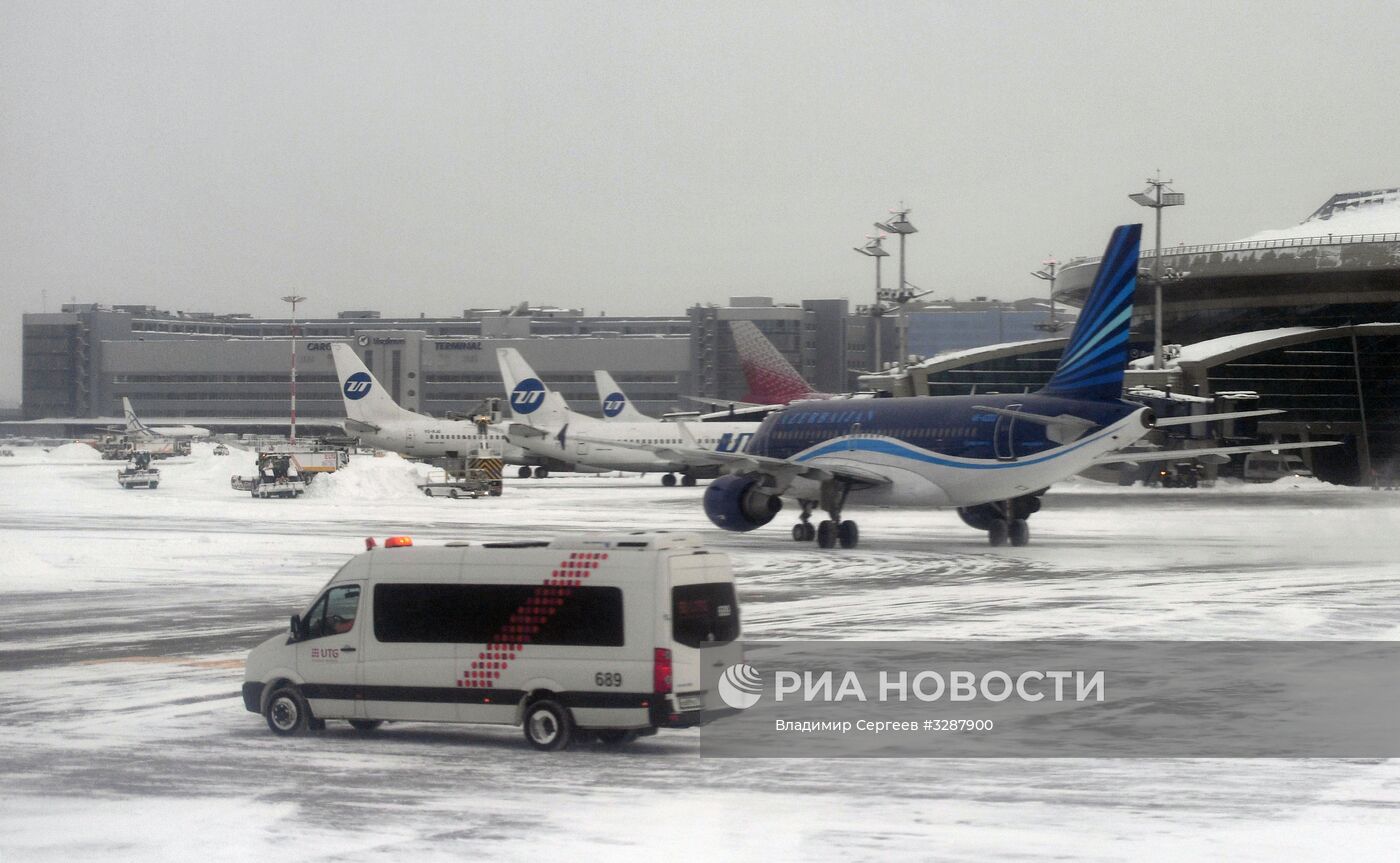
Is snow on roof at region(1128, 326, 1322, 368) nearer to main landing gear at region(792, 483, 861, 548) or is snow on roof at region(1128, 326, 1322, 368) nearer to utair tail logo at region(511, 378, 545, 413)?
utair tail logo at region(511, 378, 545, 413)

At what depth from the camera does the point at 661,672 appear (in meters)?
14.6

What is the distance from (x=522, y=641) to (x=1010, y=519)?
28.4 m

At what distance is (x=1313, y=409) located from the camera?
9175 cm

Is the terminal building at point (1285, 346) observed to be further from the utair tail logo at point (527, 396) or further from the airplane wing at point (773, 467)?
the airplane wing at point (773, 467)

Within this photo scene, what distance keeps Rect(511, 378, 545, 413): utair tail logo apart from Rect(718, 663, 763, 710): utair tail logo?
2904 inches

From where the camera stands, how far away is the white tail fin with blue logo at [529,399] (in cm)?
9019

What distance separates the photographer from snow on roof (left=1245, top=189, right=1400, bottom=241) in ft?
353

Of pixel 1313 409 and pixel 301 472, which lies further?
pixel 1313 409

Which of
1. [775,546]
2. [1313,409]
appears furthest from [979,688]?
[1313,409]

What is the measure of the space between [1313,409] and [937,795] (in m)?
86.8

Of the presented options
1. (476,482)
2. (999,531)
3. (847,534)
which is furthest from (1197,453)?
(476,482)

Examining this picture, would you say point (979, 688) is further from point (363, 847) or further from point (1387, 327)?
point (1387, 327)

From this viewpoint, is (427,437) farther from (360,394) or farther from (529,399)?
(529,399)

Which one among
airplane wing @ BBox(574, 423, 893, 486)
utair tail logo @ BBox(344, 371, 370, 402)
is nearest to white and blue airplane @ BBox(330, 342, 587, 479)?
utair tail logo @ BBox(344, 371, 370, 402)
